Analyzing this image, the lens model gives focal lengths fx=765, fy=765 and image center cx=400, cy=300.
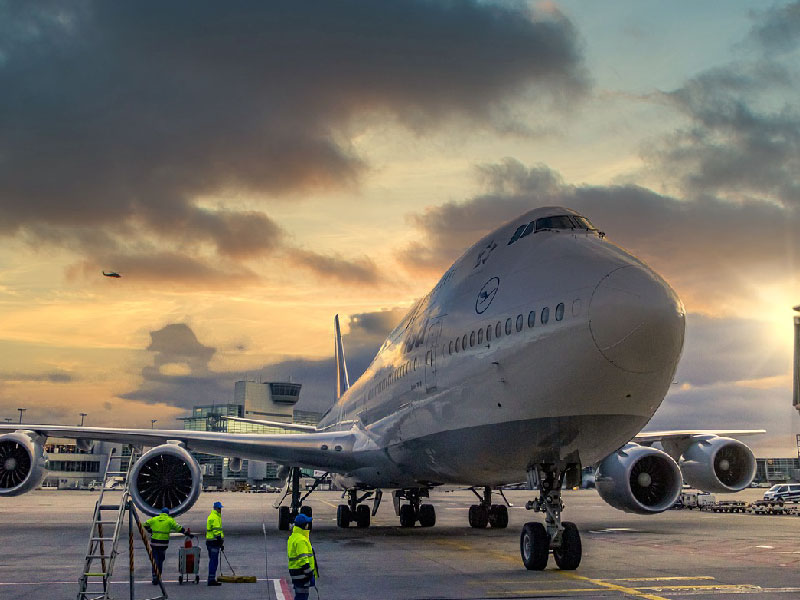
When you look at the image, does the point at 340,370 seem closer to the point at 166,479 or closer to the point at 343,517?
the point at 343,517

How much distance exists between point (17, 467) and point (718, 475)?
21073 millimetres

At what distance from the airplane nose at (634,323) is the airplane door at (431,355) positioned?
5.16 m

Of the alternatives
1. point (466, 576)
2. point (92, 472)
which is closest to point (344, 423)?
point (466, 576)

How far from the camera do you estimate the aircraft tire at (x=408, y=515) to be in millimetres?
26406

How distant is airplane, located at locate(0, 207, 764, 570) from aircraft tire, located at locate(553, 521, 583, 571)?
0.02 metres

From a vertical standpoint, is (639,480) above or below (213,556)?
above

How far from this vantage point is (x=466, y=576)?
13.2 metres

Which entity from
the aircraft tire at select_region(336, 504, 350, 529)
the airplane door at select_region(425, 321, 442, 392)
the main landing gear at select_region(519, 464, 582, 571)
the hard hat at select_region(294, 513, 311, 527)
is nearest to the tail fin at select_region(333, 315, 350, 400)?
the aircraft tire at select_region(336, 504, 350, 529)

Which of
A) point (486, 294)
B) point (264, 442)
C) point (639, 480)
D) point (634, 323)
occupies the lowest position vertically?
point (639, 480)

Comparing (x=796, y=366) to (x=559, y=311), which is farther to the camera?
(x=796, y=366)

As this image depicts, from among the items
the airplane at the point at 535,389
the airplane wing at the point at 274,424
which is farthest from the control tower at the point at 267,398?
the airplane at the point at 535,389

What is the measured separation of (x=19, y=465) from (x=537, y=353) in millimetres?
18448

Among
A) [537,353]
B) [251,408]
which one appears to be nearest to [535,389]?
[537,353]

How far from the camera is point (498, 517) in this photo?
25.2 metres
